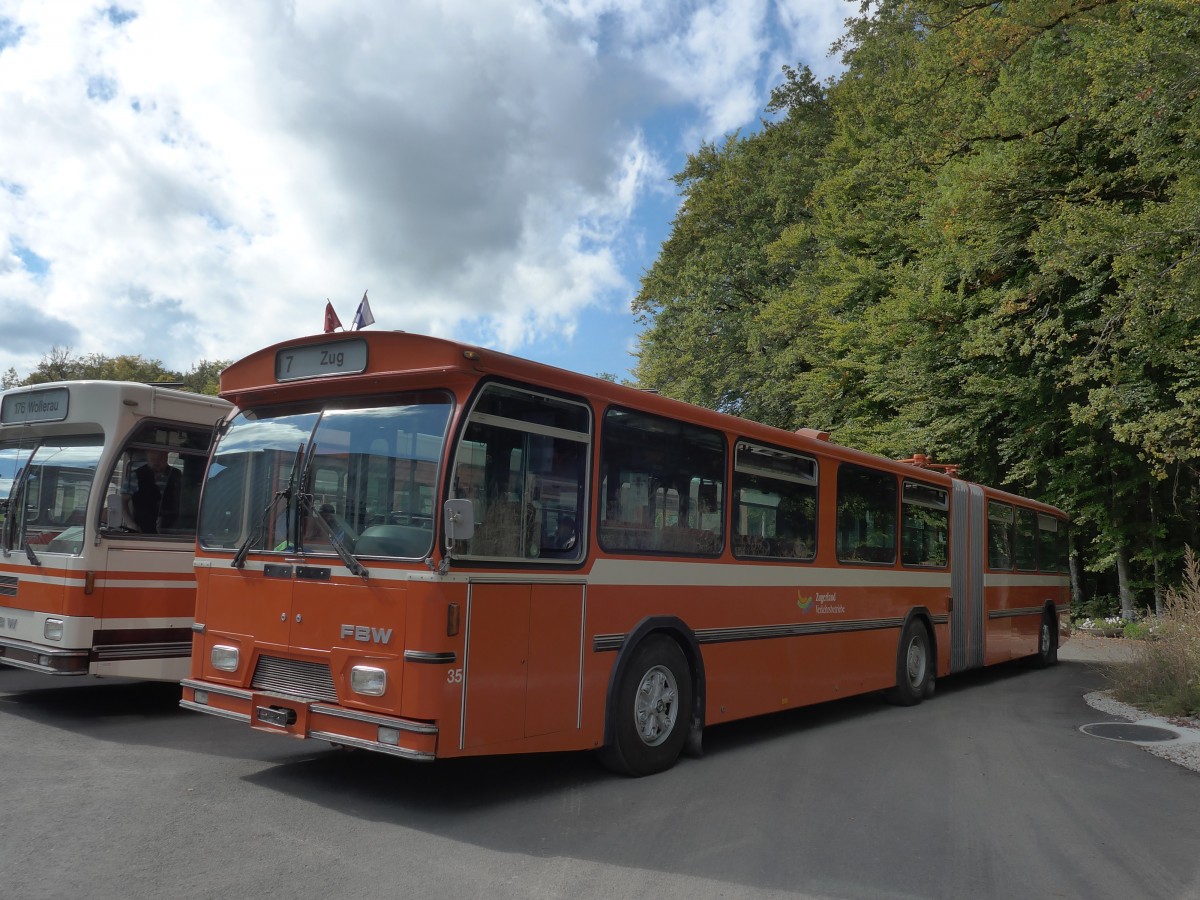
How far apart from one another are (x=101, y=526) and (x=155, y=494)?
62 cm

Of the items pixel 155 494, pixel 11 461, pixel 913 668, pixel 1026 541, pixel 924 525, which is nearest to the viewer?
pixel 155 494

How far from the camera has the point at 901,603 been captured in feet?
38.2

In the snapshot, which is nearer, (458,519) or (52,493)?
(458,519)

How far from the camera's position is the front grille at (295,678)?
20.0ft

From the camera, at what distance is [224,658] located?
262 inches

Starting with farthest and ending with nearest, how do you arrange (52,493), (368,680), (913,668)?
(913,668)
(52,493)
(368,680)

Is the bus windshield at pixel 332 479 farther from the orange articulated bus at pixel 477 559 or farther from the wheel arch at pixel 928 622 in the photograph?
the wheel arch at pixel 928 622

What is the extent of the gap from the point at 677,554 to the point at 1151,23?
34.3 feet

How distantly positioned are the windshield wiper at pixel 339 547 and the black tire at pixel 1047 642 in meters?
14.4

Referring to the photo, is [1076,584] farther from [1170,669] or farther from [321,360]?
[321,360]

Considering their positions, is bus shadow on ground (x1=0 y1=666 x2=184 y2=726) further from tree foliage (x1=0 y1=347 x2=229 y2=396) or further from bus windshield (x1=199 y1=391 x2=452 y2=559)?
tree foliage (x1=0 y1=347 x2=229 y2=396)

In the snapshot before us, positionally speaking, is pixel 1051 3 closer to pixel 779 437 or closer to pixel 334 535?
pixel 779 437

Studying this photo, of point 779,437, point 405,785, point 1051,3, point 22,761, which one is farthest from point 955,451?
point 22,761

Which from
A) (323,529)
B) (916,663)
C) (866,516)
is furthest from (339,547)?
(916,663)
